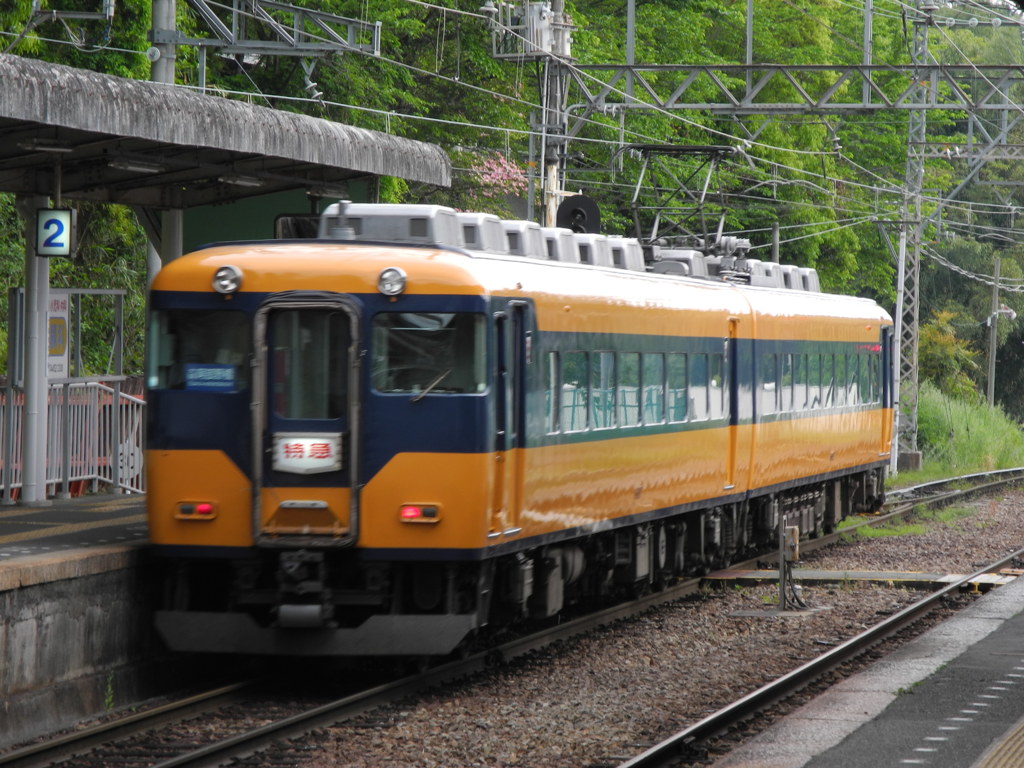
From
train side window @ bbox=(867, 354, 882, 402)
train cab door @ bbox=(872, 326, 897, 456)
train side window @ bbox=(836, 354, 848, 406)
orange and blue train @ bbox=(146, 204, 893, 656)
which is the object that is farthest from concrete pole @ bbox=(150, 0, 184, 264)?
train cab door @ bbox=(872, 326, 897, 456)

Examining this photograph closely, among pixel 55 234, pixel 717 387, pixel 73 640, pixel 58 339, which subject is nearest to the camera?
pixel 73 640

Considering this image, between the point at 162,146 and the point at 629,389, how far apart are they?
4.04 meters

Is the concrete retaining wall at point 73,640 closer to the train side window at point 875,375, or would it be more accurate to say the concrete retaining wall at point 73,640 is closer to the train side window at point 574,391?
the train side window at point 574,391

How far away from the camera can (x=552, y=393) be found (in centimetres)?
1238

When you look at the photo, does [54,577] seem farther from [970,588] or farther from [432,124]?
[432,124]

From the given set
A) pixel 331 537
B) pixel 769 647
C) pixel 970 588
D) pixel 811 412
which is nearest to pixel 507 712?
pixel 331 537

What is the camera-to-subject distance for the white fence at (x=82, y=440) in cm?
1463

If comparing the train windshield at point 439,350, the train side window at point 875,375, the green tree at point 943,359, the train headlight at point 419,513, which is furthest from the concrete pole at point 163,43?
the green tree at point 943,359

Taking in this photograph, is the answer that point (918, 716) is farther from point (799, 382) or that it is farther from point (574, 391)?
point (799, 382)

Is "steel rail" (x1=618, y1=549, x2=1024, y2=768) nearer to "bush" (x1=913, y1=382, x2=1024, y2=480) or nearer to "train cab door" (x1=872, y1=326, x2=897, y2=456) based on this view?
"train cab door" (x1=872, y1=326, x2=897, y2=456)

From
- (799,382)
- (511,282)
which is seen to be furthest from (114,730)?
(799,382)

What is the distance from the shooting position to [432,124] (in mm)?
35031

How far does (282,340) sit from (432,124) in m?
24.5

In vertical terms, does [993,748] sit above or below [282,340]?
below
